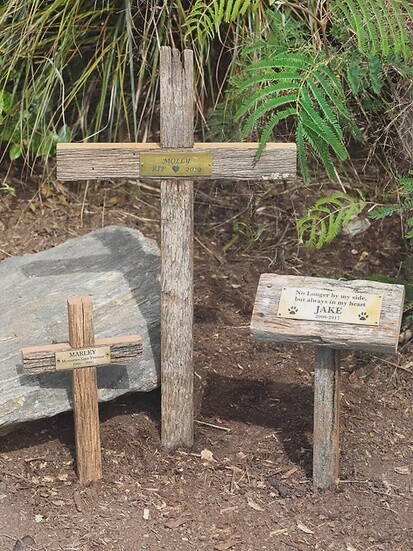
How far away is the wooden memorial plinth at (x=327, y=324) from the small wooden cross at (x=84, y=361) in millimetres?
514

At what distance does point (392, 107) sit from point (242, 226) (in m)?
1.08

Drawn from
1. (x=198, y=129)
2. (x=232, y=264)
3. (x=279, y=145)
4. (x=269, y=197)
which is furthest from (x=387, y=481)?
(x=198, y=129)

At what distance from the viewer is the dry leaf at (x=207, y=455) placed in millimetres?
3740

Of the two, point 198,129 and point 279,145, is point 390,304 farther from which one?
point 198,129

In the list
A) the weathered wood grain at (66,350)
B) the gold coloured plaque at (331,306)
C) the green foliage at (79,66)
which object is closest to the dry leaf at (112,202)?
the green foliage at (79,66)

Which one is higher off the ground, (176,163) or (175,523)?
(176,163)

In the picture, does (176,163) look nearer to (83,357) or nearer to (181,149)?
(181,149)

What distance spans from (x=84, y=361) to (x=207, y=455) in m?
0.67

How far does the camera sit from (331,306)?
132 inches

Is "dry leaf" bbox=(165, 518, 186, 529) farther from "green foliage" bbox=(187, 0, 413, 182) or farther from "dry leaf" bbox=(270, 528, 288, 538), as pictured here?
"green foliage" bbox=(187, 0, 413, 182)

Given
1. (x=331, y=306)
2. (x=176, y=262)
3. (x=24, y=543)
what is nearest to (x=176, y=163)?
(x=176, y=262)

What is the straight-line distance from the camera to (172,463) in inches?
146

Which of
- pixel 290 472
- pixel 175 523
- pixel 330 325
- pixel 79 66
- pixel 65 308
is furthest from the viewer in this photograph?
pixel 79 66

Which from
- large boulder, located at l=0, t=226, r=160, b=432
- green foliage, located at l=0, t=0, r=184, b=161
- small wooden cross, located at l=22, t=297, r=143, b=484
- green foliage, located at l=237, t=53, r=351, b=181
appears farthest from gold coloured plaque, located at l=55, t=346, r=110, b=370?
green foliage, located at l=0, t=0, r=184, b=161
